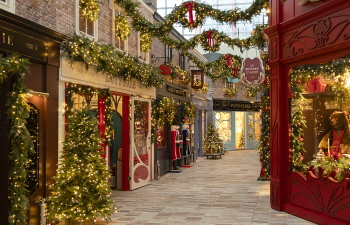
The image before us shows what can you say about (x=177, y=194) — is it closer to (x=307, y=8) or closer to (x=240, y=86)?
(x=307, y=8)

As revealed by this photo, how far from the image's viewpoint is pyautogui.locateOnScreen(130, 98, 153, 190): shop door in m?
10.4

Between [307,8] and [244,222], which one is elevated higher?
[307,8]

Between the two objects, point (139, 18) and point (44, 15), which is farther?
point (139, 18)

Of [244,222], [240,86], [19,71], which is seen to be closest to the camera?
[19,71]

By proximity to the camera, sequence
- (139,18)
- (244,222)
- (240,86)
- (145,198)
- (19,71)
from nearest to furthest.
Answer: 1. (19,71)
2. (244,222)
3. (145,198)
4. (139,18)
5. (240,86)

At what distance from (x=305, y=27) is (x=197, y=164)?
10.5 m

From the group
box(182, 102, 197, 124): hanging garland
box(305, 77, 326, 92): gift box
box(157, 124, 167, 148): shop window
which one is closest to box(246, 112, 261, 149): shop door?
box(182, 102, 197, 124): hanging garland

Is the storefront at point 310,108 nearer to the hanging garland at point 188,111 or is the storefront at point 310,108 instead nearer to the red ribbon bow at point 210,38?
the red ribbon bow at point 210,38

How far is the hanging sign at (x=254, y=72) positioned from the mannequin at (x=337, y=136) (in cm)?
203

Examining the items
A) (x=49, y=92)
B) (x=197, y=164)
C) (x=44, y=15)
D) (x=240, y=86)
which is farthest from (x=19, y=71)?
(x=240, y=86)

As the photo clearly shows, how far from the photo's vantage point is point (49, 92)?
21.9 feet

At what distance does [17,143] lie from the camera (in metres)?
5.54

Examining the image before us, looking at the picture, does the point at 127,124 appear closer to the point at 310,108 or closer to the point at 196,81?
the point at 310,108

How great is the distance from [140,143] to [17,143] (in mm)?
5637
